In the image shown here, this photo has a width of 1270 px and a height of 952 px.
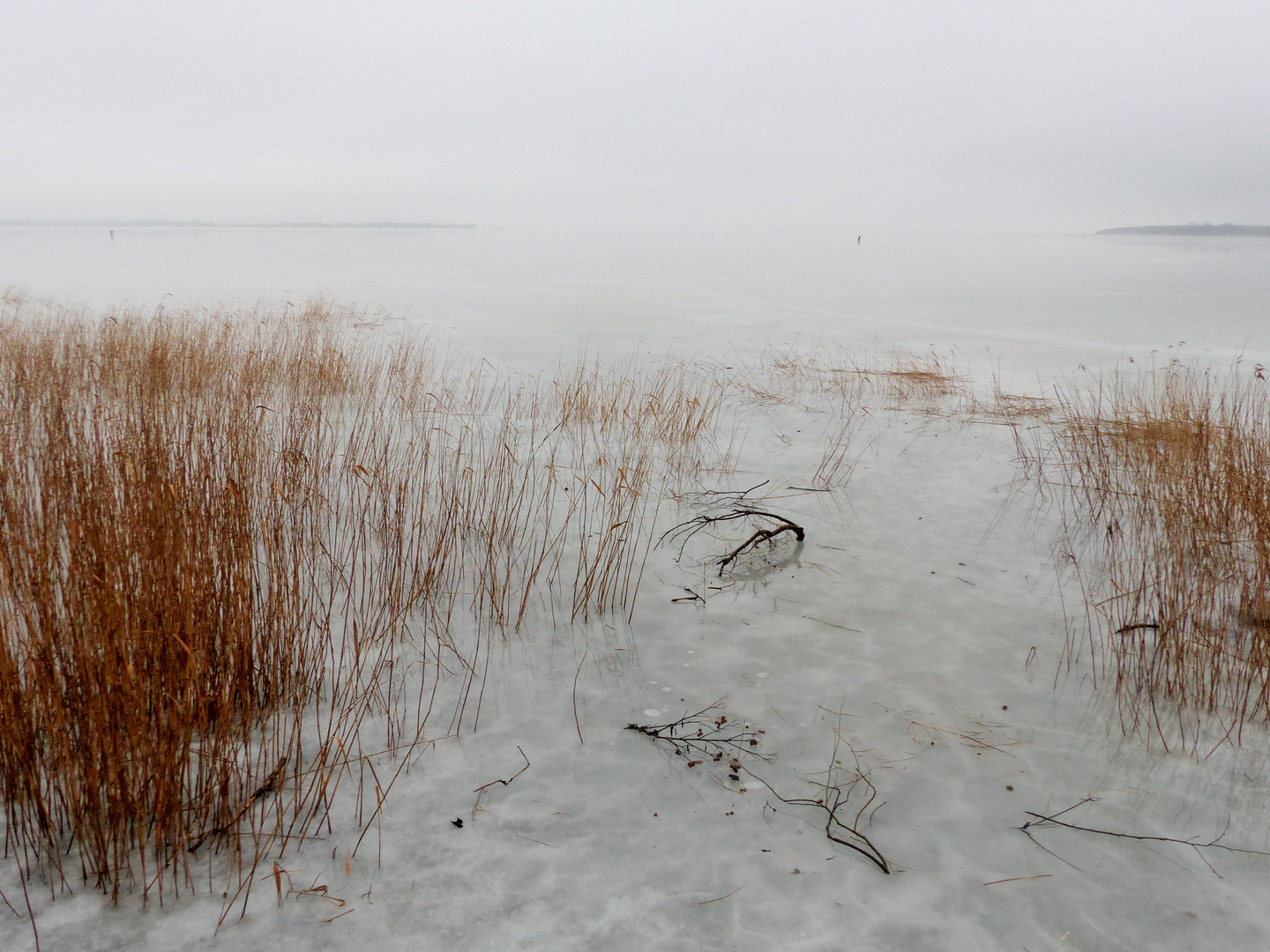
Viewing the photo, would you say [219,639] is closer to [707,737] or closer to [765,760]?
[707,737]

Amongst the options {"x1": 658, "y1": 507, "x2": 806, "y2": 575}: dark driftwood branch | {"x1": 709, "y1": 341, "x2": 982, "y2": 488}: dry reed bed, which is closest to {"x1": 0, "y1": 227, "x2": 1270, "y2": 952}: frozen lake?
{"x1": 658, "y1": 507, "x2": 806, "y2": 575}: dark driftwood branch

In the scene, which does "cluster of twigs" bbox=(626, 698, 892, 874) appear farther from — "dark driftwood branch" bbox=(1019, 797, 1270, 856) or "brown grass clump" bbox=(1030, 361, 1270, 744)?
"brown grass clump" bbox=(1030, 361, 1270, 744)

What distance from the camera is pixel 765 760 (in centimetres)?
256

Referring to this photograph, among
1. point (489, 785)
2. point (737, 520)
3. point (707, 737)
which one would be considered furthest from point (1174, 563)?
point (489, 785)

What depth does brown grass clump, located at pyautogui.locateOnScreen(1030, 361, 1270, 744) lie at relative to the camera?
2891 millimetres

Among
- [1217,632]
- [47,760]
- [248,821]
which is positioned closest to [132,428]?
[47,760]

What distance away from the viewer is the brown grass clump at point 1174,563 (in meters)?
2.89

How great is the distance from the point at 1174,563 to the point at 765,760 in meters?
2.37

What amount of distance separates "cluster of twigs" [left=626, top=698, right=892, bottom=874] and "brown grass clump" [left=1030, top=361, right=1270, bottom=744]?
3.75 ft

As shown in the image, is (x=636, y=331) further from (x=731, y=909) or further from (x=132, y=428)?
(x=731, y=909)

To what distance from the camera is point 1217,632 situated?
3.32 metres

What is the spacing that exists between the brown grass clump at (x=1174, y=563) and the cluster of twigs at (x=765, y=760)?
114 cm

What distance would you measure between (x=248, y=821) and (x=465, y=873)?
629 mm

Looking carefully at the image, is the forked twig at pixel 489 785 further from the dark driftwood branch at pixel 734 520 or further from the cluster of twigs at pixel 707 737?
A: the dark driftwood branch at pixel 734 520
